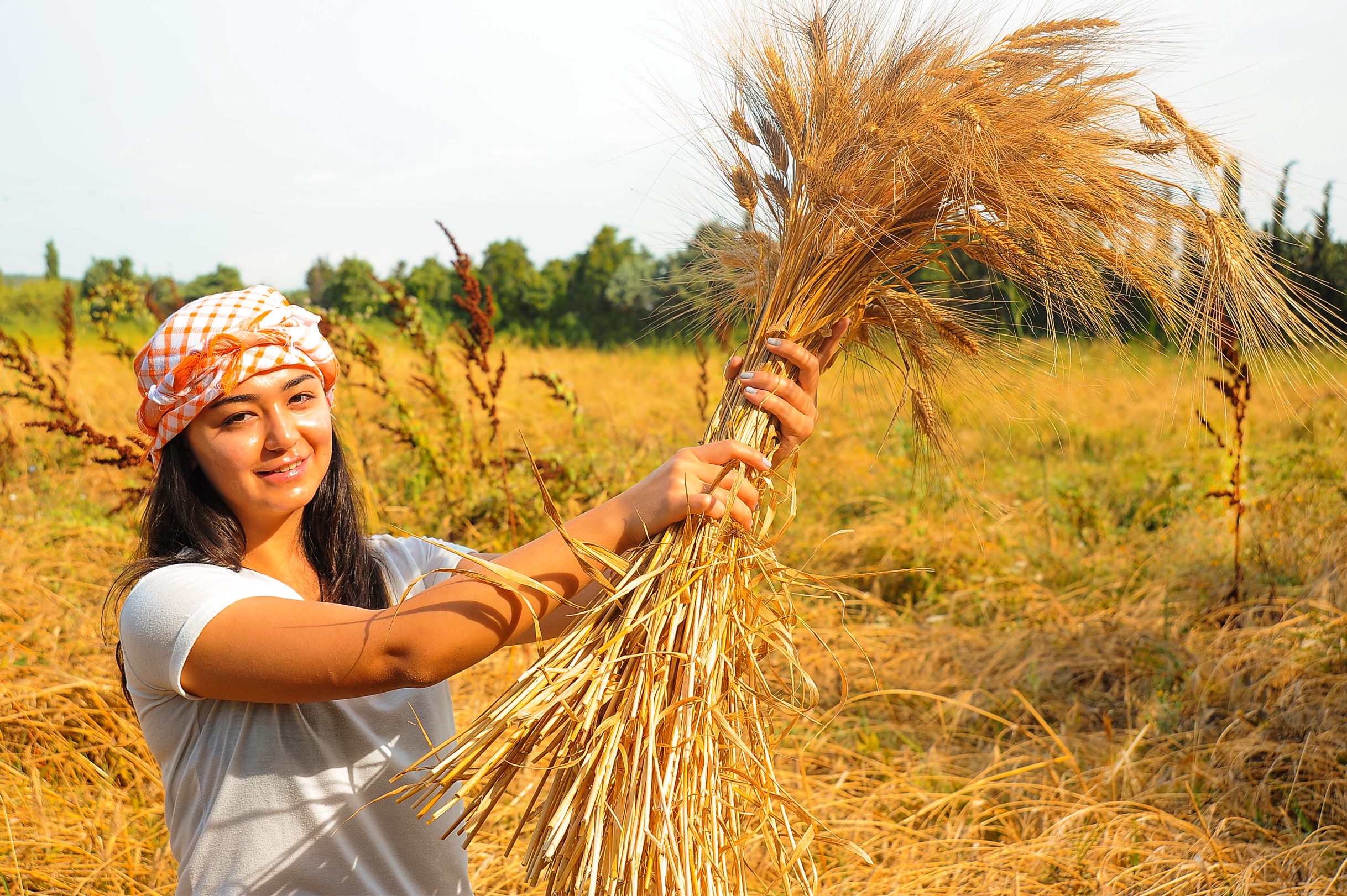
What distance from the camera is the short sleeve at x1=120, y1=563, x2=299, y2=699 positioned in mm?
1095

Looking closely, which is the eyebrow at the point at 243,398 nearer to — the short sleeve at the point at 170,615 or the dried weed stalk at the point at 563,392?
the short sleeve at the point at 170,615

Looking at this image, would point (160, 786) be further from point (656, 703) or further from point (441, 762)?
point (656, 703)

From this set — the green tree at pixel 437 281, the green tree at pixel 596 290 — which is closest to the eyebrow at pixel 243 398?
the green tree at pixel 437 281

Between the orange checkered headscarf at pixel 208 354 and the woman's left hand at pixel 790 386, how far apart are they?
2.22 feet

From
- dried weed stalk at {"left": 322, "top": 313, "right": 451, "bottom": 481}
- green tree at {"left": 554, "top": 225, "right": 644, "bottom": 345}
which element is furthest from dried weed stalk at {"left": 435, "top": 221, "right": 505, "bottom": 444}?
green tree at {"left": 554, "top": 225, "right": 644, "bottom": 345}

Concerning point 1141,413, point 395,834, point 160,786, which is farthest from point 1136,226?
point 1141,413

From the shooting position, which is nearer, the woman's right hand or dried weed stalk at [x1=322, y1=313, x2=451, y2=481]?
the woman's right hand

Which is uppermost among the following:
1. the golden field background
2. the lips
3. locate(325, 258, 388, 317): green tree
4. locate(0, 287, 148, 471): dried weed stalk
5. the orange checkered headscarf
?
locate(325, 258, 388, 317): green tree

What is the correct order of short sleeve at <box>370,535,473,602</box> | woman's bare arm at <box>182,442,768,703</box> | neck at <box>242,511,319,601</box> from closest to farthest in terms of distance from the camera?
woman's bare arm at <box>182,442,768,703</box> → neck at <box>242,511,319,601</box> → short sleeve at <box>370,535,473,602</box>

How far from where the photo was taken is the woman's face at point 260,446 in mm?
1270

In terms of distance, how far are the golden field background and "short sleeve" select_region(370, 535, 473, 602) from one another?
0.29 meters

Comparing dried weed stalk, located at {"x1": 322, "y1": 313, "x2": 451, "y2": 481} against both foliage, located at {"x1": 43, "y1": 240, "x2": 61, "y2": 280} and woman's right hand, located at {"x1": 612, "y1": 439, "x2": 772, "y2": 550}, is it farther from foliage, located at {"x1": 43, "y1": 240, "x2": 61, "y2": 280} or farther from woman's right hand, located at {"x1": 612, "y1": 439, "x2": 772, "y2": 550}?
foliage, located at {"x1": 43, "y1": 240, "x2": 61, "y2": 280}

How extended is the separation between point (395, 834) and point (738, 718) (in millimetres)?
542

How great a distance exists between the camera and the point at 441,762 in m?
1.06
